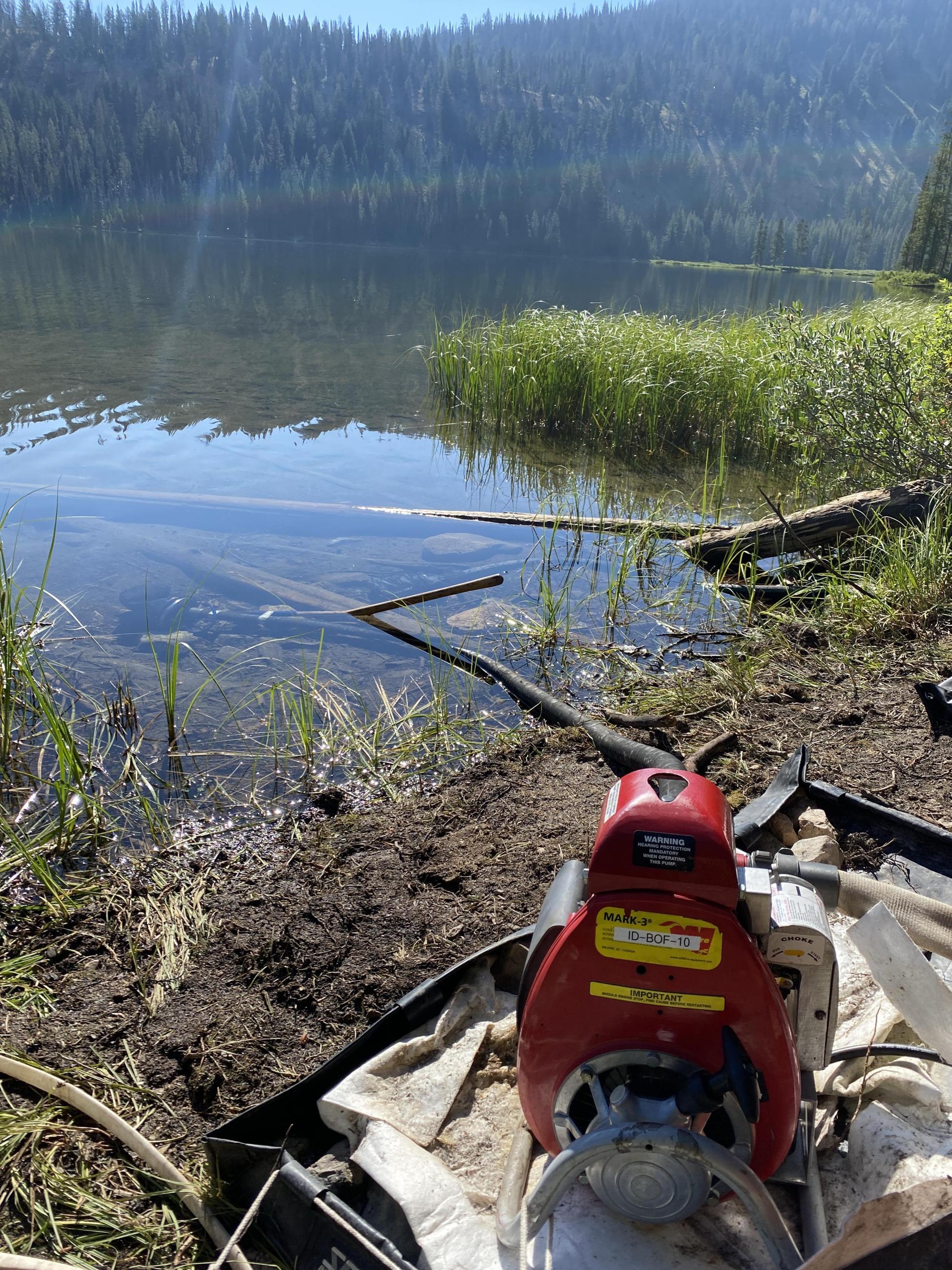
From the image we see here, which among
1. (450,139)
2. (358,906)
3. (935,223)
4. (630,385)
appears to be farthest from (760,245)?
(358,906)

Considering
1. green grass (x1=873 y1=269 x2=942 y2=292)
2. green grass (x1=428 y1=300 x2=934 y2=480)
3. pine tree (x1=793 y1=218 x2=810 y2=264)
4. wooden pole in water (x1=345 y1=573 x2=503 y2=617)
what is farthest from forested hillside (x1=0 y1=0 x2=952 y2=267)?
wooden pole in water (x1=345 y1=573 x2=503 y2=617)

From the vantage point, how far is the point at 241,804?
3520mm

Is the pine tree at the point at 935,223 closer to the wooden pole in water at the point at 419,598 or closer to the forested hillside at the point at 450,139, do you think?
the wooden pole in water at the point at 419,598

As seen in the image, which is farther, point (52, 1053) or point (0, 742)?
point (0, 742)

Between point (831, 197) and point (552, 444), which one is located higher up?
point (831, 197)

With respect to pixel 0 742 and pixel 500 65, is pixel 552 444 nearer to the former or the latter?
pixel 0 742

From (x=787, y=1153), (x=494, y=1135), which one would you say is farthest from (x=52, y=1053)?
(x=787, y=1153)

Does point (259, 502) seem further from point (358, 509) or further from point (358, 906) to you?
point (358, 906)

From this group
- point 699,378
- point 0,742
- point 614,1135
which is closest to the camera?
point 614,1135

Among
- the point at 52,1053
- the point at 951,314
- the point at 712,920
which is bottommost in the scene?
the point at 52,1053

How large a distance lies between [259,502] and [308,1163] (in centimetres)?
595

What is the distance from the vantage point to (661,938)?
4.46 feet

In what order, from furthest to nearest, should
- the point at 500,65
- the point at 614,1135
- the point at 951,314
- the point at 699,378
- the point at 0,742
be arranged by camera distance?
the point at 500,65 < the point at 699,378 < the point at 951,314 < the point at 0,742 < the point at 614,1135

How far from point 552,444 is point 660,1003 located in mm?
8714
